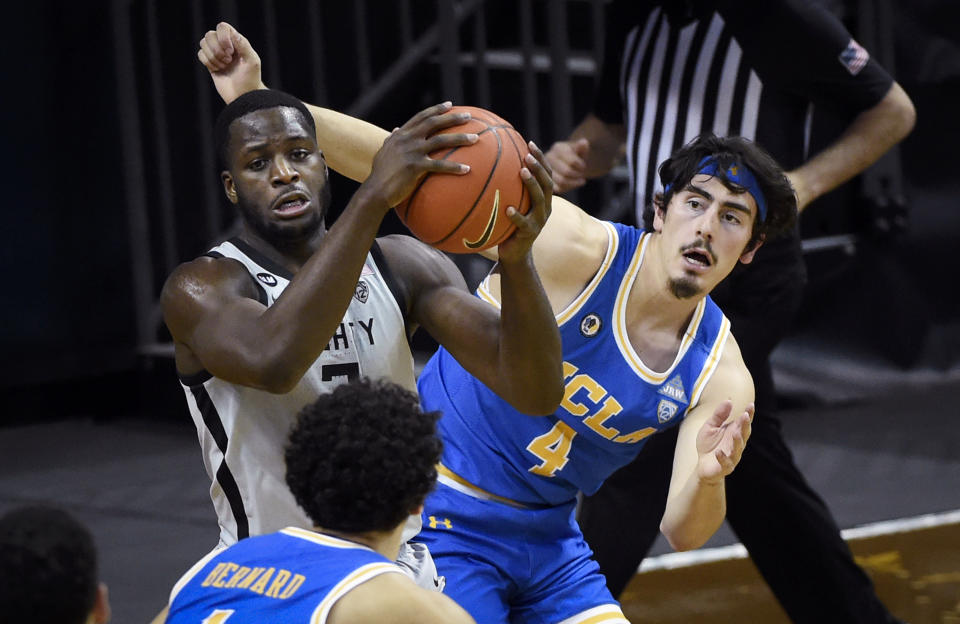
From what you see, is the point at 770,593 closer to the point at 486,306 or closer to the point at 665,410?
the point at 665,410

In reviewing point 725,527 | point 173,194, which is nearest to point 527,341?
point 725,527

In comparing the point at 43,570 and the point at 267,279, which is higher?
the point at 267,279

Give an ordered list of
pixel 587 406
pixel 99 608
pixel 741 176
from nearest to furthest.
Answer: pixel 99 608 < pixel 587 406 < pixel 741 176

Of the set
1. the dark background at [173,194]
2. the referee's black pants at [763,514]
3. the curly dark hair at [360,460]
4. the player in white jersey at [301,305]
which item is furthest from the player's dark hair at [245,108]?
the dark background at [173,194]

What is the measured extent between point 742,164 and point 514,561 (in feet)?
3.76

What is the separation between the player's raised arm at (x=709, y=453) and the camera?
3152 millimetres

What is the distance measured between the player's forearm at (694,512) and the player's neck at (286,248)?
1039mm

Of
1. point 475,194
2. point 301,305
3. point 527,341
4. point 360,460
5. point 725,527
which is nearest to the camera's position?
point 360,460

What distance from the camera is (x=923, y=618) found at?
4.53 metres

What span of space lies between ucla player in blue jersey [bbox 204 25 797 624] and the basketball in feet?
2.23

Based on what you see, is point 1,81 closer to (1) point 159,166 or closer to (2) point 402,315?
(1) point 159,166

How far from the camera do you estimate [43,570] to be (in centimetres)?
208

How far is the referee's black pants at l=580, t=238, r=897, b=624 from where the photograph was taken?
3961 millimetres

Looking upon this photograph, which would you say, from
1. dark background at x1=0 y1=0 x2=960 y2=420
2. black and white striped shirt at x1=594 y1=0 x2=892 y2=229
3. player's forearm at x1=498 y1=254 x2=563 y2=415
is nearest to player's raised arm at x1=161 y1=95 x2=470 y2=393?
player's forearm at x1=498 y1=254 x2=563 y2=415
